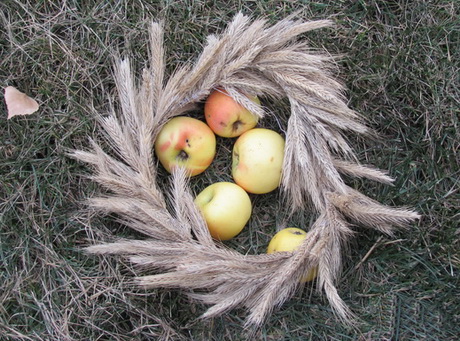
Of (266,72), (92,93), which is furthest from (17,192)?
(266,72)

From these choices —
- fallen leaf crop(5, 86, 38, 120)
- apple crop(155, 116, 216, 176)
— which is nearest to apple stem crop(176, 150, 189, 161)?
apple crop(155, 116, 216, 176)

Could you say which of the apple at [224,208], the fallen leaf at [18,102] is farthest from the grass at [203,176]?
the apple at [224,208]

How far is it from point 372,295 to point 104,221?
1.41m

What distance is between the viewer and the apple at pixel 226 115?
252 cm

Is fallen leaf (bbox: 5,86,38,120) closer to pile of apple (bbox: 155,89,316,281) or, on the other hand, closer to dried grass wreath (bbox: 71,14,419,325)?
dried grass wreath (bbox: 71,14,419,325)

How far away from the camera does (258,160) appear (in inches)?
99.0

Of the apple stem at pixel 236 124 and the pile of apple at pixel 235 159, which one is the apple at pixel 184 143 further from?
the apple stem at pixel 236 124

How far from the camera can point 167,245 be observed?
7.55 ft

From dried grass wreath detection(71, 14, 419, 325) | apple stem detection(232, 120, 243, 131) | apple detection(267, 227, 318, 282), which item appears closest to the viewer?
dried grass wreath detection(71, 14, 419, 325)

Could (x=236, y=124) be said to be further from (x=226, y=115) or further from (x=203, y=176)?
(x=203, y=176)

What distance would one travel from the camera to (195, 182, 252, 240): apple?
248 cm

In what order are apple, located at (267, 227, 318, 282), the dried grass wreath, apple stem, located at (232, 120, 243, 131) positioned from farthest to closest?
1. apple stem, located at (232, 120, 243, 131)
2. apple, located at (267, 227, 318, 282)
3. the dried grass wreath

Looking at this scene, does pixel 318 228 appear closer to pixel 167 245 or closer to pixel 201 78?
pixel 167 245

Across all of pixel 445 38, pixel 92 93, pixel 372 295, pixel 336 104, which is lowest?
pixel 372 295
